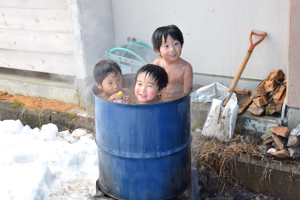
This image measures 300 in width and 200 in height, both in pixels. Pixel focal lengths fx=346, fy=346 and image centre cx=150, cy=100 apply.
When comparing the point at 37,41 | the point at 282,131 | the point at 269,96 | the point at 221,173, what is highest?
the point at 37,41

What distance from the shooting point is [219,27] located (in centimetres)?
431

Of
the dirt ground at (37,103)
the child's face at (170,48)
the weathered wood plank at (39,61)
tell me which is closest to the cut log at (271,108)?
the child's face at (170,48)

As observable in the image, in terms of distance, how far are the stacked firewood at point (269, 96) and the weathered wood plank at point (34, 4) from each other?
276cm

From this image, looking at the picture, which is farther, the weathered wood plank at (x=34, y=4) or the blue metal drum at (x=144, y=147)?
the weathered wood plank at (x=34, y=4)

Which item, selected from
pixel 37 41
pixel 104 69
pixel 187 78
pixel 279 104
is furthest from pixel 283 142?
pixel 37 41

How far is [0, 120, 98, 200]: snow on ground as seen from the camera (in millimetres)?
3338

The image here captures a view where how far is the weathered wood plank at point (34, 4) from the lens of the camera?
476cm

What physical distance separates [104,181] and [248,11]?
2.58 meters

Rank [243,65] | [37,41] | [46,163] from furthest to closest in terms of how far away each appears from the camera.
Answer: [37,41] < [243,65] < [46,163]

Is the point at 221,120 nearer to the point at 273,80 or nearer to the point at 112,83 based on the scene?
the point at 273,80

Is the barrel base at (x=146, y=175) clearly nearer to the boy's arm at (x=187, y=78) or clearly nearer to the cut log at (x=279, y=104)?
the boy's arm at (x=187, y=78)

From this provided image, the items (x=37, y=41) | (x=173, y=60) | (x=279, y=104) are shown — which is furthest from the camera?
(x=37, y=41)

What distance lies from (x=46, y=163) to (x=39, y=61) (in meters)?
2.11

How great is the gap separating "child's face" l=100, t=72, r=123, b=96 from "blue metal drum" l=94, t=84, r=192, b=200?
1.04 feet
